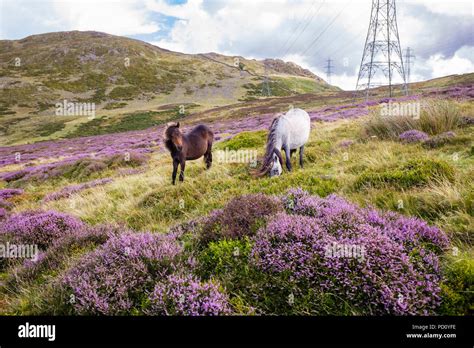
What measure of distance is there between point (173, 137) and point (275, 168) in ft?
11.4

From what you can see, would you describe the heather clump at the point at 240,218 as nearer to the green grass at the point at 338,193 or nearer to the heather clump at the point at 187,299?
the green grass at the point at 338,193

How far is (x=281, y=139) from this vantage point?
8.28 metres

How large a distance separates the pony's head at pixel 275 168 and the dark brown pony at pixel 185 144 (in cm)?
311

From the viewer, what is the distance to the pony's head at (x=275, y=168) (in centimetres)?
786

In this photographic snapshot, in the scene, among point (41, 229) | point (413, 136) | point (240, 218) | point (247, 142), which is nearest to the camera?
point (240, 218)

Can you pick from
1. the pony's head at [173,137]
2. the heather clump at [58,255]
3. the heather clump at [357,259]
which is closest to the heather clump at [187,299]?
the heather clump at [357,259]

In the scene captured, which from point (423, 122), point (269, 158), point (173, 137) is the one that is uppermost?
point (423, 122)

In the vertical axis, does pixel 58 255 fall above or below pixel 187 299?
below

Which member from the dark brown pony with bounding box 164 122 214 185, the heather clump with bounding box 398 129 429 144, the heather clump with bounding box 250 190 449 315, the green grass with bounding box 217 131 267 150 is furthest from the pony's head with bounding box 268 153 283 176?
the green grass with bounding box 217 131 267 150

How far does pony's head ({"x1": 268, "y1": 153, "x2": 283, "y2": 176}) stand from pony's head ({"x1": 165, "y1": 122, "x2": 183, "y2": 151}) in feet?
10.5

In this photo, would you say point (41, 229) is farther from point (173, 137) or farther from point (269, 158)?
point (269, 158)

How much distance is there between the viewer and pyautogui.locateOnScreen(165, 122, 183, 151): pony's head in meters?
8.89

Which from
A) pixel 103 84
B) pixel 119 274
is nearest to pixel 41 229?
pixel 119 274
